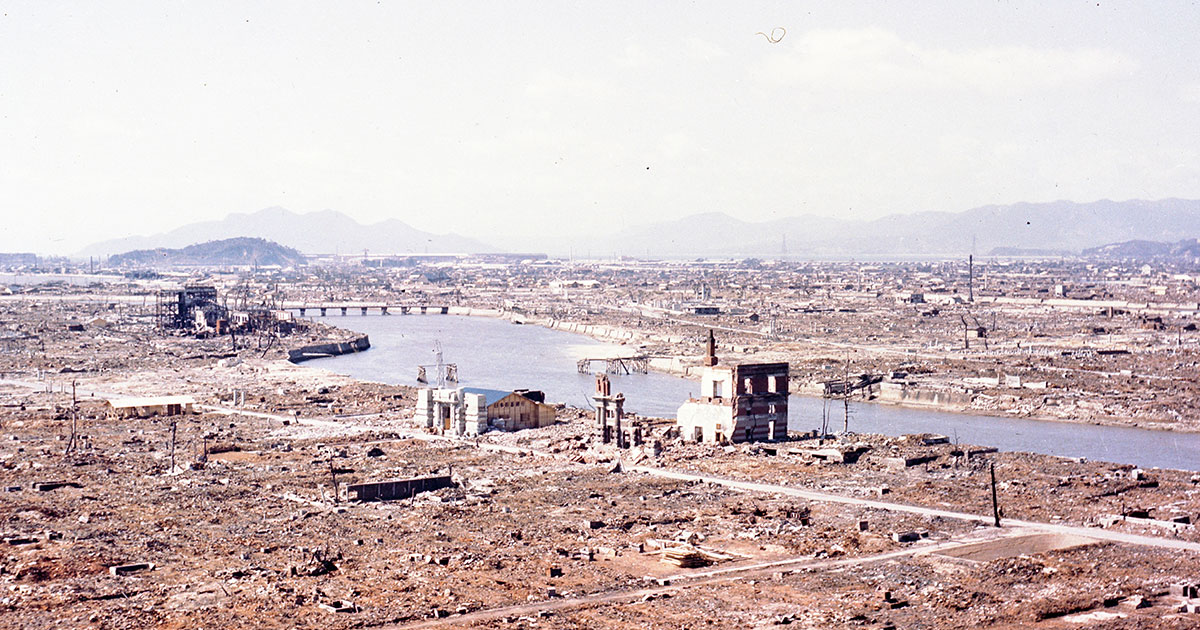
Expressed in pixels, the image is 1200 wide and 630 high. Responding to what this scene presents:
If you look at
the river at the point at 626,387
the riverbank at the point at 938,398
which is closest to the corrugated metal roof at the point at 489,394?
the river at the point at 626,387

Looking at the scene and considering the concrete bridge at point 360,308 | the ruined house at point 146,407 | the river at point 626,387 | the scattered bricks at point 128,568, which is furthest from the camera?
the concrete bridge at point 360,308

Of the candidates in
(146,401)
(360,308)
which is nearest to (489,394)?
(146,401)

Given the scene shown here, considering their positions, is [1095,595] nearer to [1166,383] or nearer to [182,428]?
[182,428]

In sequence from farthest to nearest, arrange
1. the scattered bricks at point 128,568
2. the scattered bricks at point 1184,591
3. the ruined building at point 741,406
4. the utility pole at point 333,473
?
the ruined building at point 741,406, the utility pole at point 333,473, the scattered bricks at point 128,568, the scattered bricks at point 1184,591

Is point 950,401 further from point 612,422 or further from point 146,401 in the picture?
point 146,401

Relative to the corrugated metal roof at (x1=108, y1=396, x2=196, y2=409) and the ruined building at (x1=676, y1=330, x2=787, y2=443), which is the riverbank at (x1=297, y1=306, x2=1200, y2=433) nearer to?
the ruined building at (x1=676, y1=330, x2=787, y2=443)

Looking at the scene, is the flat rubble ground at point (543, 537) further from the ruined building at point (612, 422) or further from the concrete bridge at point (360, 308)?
the concrete bridge at point (360, 308)

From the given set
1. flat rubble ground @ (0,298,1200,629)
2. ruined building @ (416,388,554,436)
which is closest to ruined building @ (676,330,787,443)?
flat rubble ground @ (0,298,1200,629)
